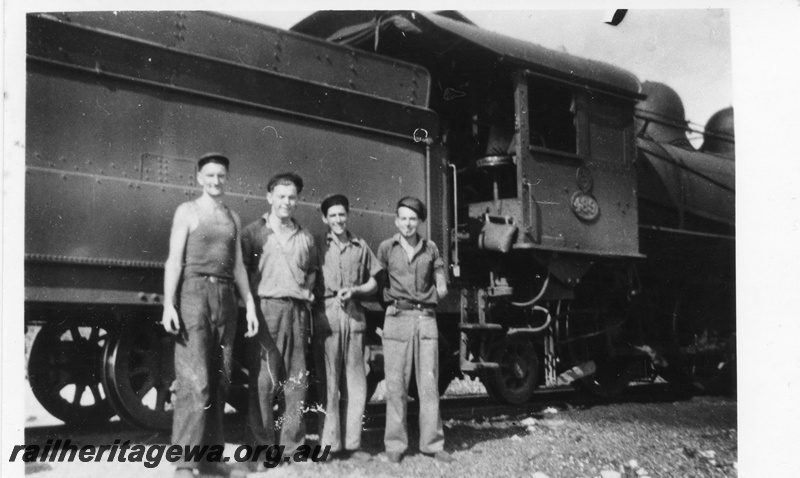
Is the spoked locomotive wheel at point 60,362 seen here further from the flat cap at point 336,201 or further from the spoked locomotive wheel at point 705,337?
the spoked locomotive wheel at point 705,337

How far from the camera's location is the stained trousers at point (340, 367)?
471cm

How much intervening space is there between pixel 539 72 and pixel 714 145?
5.61 metres

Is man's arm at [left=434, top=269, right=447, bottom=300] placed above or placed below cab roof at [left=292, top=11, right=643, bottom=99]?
below

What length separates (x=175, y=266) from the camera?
13.3 ft

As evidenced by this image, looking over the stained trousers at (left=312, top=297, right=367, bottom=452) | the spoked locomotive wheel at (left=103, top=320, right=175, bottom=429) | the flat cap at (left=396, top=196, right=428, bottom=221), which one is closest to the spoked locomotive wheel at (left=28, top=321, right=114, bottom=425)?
the spoked locomotive wheel at (left=103, top=320, right=175, bottom=429)

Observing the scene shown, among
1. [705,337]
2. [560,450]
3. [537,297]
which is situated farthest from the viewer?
[705,337]

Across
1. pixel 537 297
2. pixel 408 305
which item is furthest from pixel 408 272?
pixel 537 297

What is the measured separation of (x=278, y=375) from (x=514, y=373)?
10.5ft

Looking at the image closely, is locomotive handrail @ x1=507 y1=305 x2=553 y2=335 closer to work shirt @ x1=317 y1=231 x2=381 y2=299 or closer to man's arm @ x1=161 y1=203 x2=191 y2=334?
work shirt @ x1=317 y1=231 x2=381 y2=299

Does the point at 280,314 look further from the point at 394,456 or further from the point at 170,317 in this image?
the point at 394,456

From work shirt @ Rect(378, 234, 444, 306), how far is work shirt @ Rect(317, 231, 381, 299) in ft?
0.66

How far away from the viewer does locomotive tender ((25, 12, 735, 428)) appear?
14.6 ft

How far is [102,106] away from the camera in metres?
4.50
